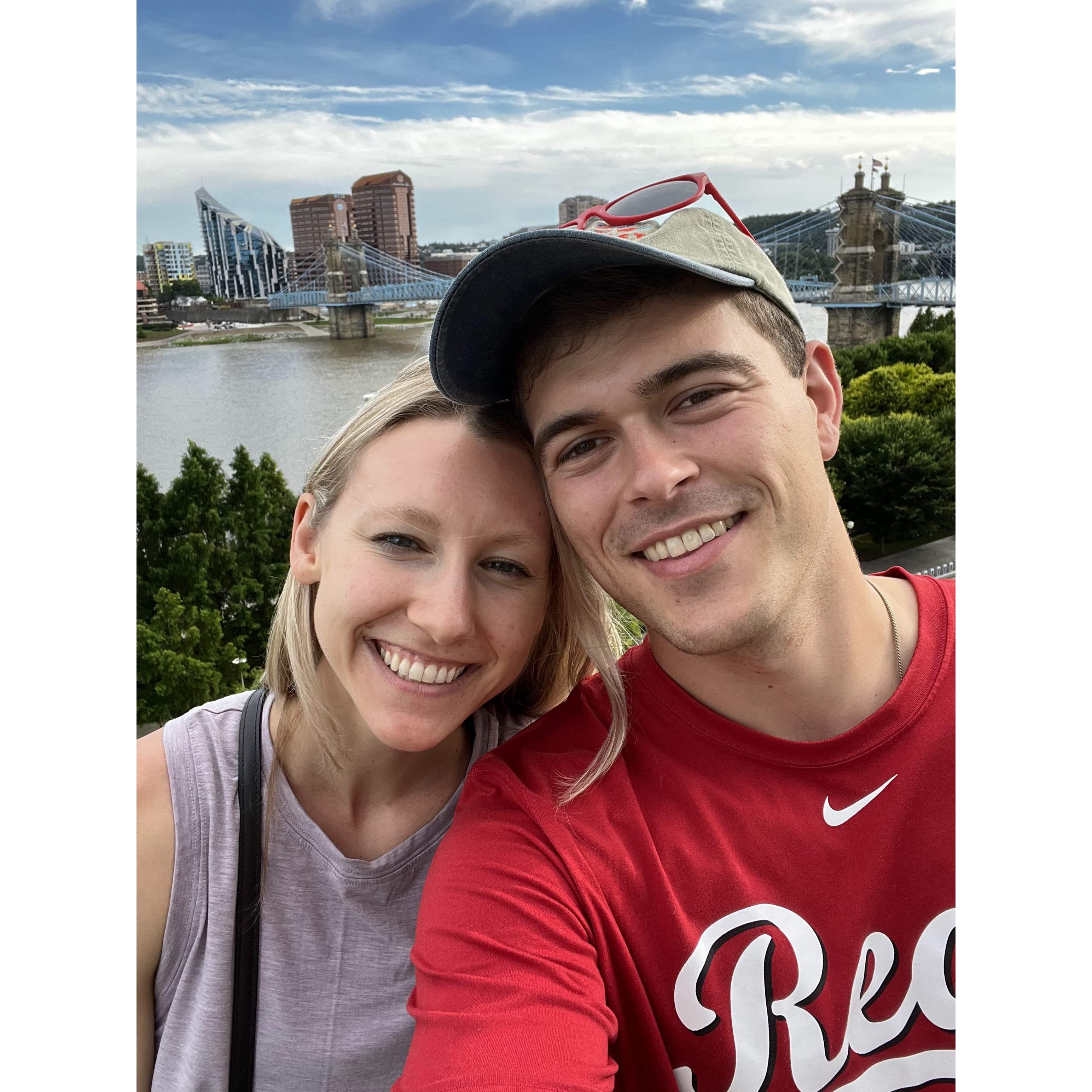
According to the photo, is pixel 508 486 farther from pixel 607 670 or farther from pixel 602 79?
pixel 602 79

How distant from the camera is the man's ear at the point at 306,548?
166 cm

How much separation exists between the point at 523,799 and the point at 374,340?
35.8 meters

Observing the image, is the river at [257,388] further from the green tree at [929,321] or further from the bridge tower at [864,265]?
the green tree at [929,321]

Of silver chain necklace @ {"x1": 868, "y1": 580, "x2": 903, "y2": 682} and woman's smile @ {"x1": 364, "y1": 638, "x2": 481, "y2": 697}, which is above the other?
silver chain necklace @ {"x1": 868, "y1": 580, "x2": 903, "y2": 682}

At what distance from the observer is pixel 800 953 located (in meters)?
1.24

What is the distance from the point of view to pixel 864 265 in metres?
34.7

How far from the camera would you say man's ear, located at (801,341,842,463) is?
59.2 inches

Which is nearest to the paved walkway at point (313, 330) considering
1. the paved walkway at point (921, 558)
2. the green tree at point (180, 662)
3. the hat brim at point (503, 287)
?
the paved walkway at point (921, 558)

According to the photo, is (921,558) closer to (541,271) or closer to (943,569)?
(943,569)

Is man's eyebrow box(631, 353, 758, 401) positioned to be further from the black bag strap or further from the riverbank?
the riverbank

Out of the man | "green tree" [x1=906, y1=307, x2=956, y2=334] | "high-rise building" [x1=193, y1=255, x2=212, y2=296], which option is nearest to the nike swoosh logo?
the man

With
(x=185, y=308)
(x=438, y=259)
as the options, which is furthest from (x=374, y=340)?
(x=185, y=308)

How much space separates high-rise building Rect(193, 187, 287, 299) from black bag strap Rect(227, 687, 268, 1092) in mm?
30481

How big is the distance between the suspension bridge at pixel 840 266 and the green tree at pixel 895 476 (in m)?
16.1
